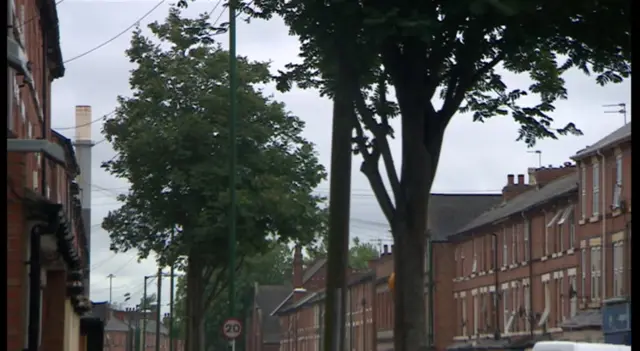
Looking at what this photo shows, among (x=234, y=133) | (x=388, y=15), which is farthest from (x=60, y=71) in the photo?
(x=388, y=15)

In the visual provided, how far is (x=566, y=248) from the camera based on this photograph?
205 ft

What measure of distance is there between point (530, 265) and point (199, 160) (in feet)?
102

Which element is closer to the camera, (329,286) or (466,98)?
(466,98)

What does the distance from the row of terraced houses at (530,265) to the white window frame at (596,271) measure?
43 mm

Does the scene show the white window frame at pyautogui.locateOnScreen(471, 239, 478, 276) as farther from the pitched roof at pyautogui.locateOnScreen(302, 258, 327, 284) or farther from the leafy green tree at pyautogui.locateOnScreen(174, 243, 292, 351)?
the pitched roof at pyautogui.locateOnScreen(302, 258, 327, 284)

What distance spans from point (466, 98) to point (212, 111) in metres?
24.9

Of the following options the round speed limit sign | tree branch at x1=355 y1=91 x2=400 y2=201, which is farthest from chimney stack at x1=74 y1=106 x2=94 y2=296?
tree branch at x1=355 y1=91 x2=400 y2=201

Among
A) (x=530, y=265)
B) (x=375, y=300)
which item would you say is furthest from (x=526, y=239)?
(x=375, y=300)

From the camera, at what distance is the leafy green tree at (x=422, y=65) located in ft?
41.6

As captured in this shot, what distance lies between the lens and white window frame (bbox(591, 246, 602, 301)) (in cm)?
5725

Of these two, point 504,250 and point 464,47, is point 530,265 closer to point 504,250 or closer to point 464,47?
point 504,250

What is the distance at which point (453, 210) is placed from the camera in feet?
291

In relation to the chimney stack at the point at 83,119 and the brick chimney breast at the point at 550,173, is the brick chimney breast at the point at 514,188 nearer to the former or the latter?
the brick chimney breast at the point at 550,173

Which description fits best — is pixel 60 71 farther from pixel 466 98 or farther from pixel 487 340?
pixel 487 340
